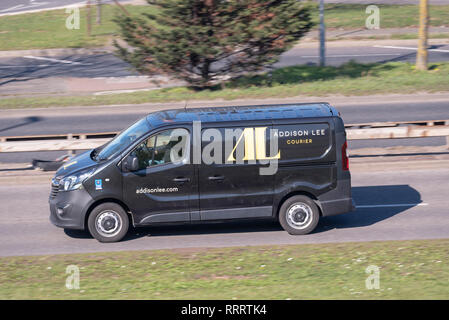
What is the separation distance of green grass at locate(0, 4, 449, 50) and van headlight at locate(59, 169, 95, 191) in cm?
2603

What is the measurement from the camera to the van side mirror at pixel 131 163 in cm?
948

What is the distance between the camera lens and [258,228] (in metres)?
10.3

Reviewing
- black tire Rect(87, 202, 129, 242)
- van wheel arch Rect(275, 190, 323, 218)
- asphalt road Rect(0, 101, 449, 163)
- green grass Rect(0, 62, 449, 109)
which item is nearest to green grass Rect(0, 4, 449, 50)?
green grass Rect(0, 62, 449, 109)

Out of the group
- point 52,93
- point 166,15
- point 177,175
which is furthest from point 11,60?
point 177,175

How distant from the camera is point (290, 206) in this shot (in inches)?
387

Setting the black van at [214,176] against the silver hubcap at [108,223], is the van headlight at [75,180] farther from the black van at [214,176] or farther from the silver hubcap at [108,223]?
the silver hubcap at [108,223]

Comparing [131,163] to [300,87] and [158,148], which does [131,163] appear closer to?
[158,148]

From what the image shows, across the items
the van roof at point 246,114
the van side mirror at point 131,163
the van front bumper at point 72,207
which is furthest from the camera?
the van roof at point 246,114

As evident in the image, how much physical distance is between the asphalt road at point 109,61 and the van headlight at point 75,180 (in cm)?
1859

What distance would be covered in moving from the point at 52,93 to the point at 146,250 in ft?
57.6

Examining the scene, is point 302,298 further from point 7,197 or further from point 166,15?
point 166,15

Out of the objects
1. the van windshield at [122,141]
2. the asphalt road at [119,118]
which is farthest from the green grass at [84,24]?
the van windshield at [122,141]

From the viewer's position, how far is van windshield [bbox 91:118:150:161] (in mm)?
9781

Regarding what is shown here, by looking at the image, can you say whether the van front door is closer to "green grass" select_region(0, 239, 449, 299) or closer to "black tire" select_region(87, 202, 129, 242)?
"black tire" select_region(87, 202, 129, 242)
